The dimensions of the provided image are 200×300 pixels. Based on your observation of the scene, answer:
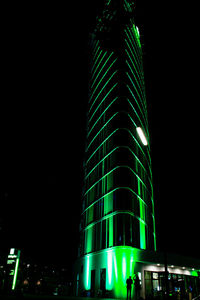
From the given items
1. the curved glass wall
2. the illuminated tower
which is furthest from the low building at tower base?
the curved glass wall

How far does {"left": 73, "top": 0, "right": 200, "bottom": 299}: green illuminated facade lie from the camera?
24.5 m

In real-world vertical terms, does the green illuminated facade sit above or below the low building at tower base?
above

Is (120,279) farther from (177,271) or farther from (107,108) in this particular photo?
(107,108)

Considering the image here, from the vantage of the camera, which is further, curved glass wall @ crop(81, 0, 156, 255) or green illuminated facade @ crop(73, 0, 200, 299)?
curved glass wall @ crop(81, 0, 156, 255)

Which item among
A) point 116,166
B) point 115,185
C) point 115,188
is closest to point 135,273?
point 115,188

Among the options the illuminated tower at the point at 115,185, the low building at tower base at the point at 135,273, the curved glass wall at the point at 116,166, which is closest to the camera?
the low building at tower base at the point at 135,273

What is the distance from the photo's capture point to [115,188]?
28312mm

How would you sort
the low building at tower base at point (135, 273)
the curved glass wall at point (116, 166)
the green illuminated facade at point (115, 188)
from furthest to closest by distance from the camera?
the curved glass wall at point (116, 166) → the green illuminated facade at point (115, 188) → the low building at tower base at point (135, 273)

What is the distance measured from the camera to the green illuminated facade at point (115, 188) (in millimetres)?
24500

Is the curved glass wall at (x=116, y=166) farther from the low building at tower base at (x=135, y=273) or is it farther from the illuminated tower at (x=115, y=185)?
the low building at tower base at (x=135, y=273)

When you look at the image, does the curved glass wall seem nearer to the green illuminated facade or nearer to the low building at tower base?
the green illuminated facade

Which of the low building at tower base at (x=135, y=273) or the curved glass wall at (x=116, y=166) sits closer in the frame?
the low building at tower base at (x=135, y=273)

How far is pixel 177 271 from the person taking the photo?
93.1ft

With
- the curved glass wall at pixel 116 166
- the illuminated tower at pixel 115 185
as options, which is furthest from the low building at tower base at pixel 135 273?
the curved glass wall at pixel 116 166
